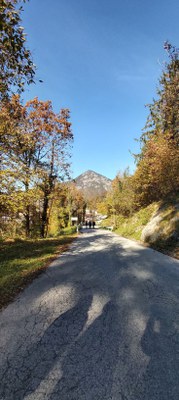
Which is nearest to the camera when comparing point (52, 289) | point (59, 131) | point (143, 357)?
point (143, 357)

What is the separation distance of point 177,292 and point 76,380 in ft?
10.7

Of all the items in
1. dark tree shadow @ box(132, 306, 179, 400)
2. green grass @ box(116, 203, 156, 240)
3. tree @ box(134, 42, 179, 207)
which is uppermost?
tree @ box(134, 42, 179, 207)

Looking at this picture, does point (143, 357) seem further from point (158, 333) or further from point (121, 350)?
point (158, 333)

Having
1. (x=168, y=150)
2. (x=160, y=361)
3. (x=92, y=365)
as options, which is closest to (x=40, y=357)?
(x=92, y=365)

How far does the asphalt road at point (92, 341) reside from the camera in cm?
224

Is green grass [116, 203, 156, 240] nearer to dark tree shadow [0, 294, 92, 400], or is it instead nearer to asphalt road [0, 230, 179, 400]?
asphalt road [0, 230, 179, 400]

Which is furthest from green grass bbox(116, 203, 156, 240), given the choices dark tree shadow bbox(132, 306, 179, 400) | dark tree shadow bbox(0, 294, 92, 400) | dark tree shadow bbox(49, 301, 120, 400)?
dark tree shadow bbox(49, 301, 120, 400)

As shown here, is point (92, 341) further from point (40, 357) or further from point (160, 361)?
point (160, 361)

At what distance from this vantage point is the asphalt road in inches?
88.0

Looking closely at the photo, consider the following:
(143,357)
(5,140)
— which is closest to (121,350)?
(143,357)

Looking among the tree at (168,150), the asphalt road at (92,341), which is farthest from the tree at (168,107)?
the asphalt road at (92,341)

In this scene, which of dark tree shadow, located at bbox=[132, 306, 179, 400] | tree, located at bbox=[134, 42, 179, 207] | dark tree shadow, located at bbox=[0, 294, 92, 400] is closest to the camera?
dark tree shadow, located at bbox=[132, 306, 179, 400]

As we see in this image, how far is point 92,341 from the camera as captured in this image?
9.89 feet

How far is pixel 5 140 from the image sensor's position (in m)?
9.36
